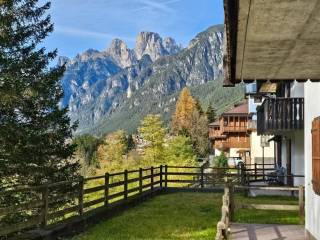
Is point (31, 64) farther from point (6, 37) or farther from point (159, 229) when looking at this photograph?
point (159, 229)

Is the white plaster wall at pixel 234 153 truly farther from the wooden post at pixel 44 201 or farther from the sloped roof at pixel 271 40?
the sloped roof at pixel 271 40

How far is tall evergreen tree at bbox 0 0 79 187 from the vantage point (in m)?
23.1

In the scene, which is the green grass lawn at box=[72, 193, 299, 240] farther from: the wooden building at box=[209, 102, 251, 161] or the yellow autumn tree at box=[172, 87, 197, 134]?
the yellow autumn tree at box=[172, 87, 197, 134]

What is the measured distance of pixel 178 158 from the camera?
69.4 m

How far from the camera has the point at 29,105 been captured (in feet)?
83.5

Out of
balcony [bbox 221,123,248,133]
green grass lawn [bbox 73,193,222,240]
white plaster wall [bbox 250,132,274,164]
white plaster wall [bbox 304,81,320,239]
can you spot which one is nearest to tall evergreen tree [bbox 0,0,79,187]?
green grass lawn [bbox 73,193,222,240]

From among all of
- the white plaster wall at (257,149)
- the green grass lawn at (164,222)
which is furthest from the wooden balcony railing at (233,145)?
the green grass lawn at (164,222)

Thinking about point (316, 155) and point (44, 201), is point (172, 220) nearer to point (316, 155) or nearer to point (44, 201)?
point (44, 201)

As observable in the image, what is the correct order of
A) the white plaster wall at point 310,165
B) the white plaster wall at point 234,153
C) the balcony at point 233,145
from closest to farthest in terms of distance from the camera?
the white plaster wall at point 310,165 < the balcony at point 233,145 < the white plaster wall at point 234,153

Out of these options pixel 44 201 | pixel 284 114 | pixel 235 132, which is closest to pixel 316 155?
pixel 44 201

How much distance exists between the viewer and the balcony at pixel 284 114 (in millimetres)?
22484

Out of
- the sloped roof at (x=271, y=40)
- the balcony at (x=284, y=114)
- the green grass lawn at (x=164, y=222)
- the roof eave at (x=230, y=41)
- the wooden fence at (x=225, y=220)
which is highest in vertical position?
the balcony at (x=284, y=114)

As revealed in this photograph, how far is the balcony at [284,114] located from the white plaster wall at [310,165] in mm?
10880

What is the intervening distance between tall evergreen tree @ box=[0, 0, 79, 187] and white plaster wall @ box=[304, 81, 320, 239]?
45.5 ft
